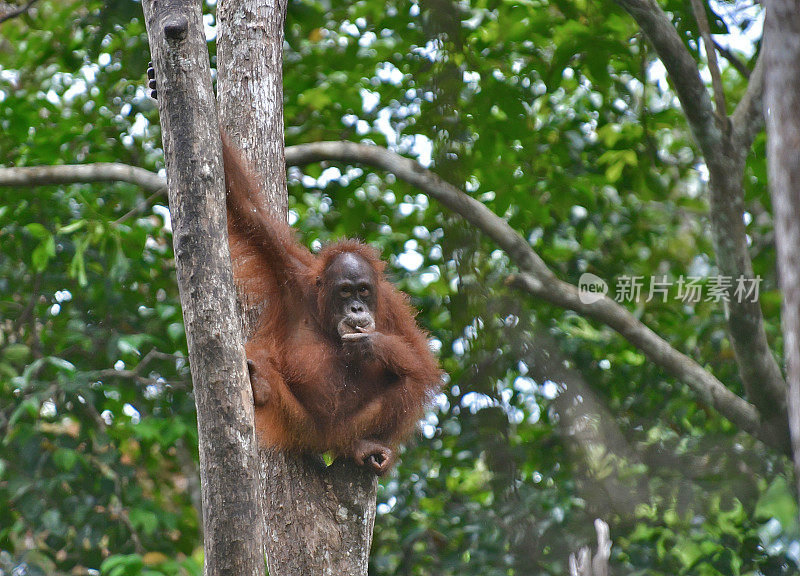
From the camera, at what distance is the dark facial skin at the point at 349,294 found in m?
3.54

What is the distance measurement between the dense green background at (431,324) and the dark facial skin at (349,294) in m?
0.57

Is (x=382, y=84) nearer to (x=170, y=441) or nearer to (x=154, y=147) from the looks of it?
(x=154, y=147)

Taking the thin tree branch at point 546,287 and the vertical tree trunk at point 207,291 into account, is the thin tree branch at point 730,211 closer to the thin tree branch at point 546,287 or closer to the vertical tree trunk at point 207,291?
the thin tree branch at point 546,287

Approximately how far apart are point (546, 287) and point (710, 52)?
149 centimetres

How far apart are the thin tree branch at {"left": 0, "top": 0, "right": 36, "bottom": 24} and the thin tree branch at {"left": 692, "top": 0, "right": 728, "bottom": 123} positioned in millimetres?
3601

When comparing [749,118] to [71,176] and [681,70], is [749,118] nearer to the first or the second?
[681,70]

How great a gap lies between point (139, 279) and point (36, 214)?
715 mm

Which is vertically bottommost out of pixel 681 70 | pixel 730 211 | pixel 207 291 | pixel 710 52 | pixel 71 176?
pixel 207 291

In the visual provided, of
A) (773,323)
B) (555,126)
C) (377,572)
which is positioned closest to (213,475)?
(377,572)

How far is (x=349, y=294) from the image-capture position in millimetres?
Answer: 3566

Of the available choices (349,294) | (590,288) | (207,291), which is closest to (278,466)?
(349,294)

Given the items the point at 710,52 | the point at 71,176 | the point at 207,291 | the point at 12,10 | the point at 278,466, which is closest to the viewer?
the point at 207,291

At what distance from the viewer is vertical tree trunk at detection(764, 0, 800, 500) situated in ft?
3.65

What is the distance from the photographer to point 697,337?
536 cm
